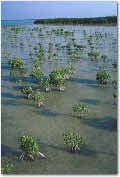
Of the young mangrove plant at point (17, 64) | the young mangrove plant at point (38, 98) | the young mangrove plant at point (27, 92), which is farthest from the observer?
the young mangrove plant at point (17, 64)

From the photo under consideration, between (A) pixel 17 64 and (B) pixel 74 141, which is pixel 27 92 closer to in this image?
(B) pixel 74 141

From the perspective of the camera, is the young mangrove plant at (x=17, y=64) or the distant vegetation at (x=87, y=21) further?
the distant vegetation at (x=87, y=21)

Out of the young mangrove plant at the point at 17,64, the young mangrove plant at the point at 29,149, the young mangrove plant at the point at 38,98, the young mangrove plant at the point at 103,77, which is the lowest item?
the young mangrove plant at the point at 29,149

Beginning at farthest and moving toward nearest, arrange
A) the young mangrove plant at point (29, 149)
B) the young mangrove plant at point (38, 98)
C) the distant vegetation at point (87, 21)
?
the distant vegetation at point (87, 21)
the young mangrove plant at point (38, 98)
the young mangrove plant at point (29, 149)

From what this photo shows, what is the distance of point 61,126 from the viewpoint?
37.9ft

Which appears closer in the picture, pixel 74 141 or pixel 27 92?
pixel 74 141

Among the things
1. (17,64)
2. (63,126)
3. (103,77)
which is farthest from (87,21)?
(63,126)

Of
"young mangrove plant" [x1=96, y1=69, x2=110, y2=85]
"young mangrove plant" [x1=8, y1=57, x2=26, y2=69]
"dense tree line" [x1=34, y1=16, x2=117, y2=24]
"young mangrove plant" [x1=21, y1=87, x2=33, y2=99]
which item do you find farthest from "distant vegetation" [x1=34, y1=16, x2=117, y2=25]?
"young mangrove plant" [x1=21, y1=87, x2=33, y2=99]

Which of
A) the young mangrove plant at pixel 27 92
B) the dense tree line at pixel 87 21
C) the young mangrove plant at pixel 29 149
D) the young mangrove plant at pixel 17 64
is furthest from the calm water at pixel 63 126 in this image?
the dense tree line at pixel 87 21

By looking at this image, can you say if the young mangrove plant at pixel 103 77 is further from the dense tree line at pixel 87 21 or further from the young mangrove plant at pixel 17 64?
the dense tree line at pixel 87 21

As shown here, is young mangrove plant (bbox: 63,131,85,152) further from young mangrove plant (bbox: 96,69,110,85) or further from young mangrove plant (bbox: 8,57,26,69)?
young mangrove plant (bbox: 8,57,26,69)

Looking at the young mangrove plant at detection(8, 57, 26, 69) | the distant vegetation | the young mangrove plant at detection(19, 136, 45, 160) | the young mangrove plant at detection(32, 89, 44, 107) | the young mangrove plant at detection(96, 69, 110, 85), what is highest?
the distant vegetation

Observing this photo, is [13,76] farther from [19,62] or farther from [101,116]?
[101,116]

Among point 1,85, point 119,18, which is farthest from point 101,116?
point 1,85
